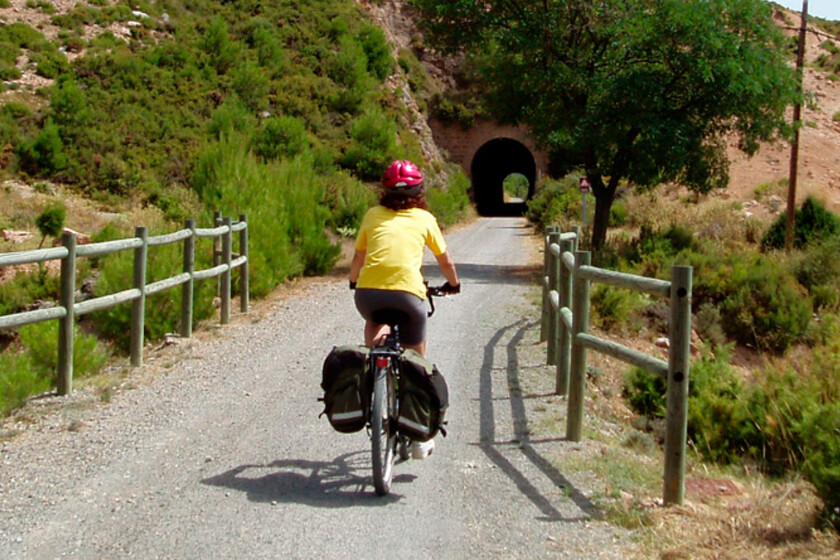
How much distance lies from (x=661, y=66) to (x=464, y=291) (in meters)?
7.03

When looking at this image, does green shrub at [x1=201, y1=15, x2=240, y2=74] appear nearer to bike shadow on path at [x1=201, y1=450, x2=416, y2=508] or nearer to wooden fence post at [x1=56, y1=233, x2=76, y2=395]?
wooden fence post at [x1=56, y1=233, x2=76, y2=395]

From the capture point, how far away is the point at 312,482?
5953 mm

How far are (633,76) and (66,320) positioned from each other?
45.0 ft

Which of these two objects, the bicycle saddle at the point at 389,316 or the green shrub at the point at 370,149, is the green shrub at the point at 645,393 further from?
the green shrub at the point at 370,149

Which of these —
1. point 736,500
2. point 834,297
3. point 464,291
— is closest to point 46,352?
point 736,500

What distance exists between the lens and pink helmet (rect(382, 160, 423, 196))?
5.88m

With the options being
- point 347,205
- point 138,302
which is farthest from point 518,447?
point 347,205

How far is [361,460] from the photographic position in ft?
21.2

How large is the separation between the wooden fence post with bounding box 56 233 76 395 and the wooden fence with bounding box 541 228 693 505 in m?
4.25

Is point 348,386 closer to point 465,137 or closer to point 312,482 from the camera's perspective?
point 312,482

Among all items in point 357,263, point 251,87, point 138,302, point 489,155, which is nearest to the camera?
point 357,263

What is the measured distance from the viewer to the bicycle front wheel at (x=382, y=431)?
5.40 meters

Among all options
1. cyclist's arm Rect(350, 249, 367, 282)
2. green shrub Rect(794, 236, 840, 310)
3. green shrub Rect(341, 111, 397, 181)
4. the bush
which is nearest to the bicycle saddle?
cyclist's arm Rect(350, 249, 367, 282)

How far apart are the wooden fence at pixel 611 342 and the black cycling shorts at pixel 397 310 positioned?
4.43 feet
